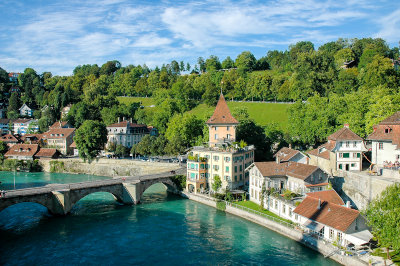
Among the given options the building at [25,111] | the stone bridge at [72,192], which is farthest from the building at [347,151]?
the building at [25,111]

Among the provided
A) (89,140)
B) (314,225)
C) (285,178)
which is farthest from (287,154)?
(89,140)

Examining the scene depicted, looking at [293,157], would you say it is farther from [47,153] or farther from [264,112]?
[47,153]

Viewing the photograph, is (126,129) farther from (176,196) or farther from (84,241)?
(84,241)

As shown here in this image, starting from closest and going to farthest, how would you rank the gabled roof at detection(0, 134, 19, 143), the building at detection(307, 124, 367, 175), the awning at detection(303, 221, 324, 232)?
the awning at detection(303, 221, 324, 232), the building at detection(307, 124, 367, 175), the gabled roof at detection(0, 134, 19, 143)

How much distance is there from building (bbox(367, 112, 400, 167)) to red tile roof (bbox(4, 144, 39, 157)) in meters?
71.8

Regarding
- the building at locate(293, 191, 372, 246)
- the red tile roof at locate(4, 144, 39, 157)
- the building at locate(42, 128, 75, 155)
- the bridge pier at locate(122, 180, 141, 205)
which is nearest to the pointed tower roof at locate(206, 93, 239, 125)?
the bridge pier at locate(122, 180, 141, 205)

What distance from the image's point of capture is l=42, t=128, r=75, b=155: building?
91.8 metres

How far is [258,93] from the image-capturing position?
348 feet

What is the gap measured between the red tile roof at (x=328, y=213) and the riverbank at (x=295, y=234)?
1853 mm

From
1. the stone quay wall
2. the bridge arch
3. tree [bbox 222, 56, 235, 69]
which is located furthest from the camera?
tree [bbox 222, 56, 235, 69]

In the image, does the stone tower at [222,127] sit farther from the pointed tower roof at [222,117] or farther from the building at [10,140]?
the building at [10,140]

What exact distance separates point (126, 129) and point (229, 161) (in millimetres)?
42366

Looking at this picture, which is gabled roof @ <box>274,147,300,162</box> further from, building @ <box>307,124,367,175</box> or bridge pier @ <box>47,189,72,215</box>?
bridge pier @ <box>47,189,72,215</box>

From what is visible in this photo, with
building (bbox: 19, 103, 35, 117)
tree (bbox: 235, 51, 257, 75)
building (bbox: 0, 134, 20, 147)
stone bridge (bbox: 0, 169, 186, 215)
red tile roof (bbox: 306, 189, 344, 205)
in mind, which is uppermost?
tree (bbox: 235, 51, 257, 75)
